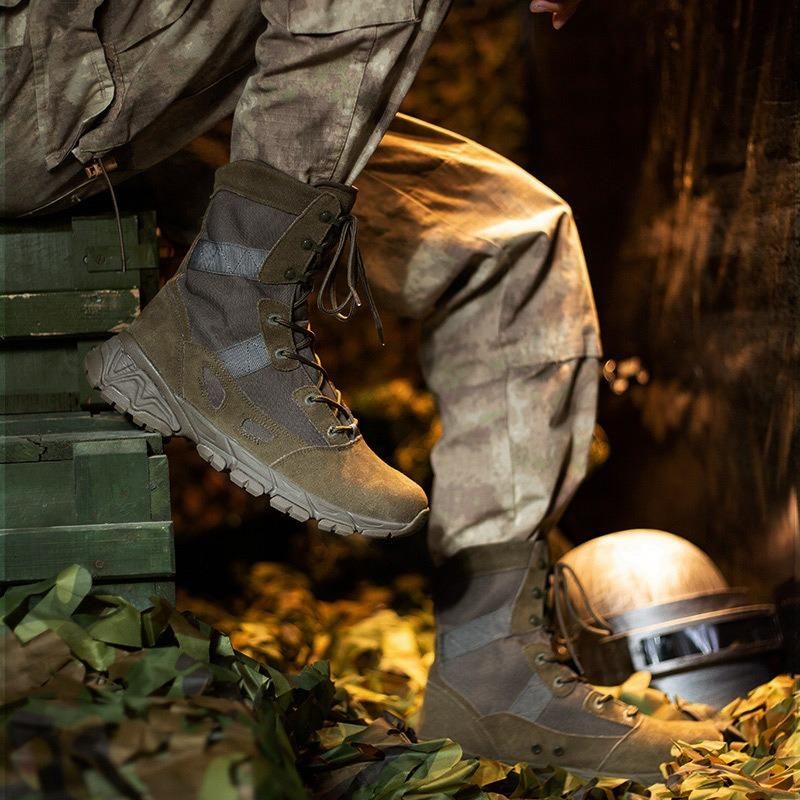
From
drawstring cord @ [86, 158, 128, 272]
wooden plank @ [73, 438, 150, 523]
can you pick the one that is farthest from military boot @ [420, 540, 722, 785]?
drawstring cord @ [86, 158, 128, 272]

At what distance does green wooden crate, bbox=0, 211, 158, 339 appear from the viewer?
147 cm

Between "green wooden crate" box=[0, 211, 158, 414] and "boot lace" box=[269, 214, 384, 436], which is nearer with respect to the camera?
"boot lace" box=[269, 214, 384, 436]

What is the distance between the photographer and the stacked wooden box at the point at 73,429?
131 cm

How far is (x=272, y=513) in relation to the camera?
10.1 ft

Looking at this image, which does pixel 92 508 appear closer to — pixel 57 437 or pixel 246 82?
pixel 57 437

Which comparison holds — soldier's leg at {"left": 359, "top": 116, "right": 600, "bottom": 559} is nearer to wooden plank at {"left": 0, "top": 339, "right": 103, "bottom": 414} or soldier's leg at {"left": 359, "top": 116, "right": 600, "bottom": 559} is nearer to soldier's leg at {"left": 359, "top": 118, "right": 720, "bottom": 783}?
soldier's leg at {"left": 359, "top": 118, "right": 720, "bottom": 783}

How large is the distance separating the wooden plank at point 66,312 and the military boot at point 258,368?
11 centimetres

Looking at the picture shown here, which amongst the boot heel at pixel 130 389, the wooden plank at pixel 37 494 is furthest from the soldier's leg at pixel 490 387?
the wooden plank at pixel 37 494

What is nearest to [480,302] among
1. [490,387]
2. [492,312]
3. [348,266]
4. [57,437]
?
[492,312]

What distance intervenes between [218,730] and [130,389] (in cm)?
58

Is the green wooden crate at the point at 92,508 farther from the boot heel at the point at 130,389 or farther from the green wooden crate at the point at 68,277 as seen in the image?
the green wooden crate at the point at 68,277

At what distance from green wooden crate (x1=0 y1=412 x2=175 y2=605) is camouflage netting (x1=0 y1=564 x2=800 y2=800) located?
0.10 m

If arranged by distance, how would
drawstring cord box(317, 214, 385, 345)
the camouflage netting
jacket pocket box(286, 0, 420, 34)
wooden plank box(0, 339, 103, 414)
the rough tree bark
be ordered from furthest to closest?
the rough tree bark, wooden plank box(0, 339, 103, 414), drawstring cord box(317, 214, 385, 345), jacket pocket box(286, 0, 420, 34), the camouflage netting

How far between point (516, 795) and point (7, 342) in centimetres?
92
